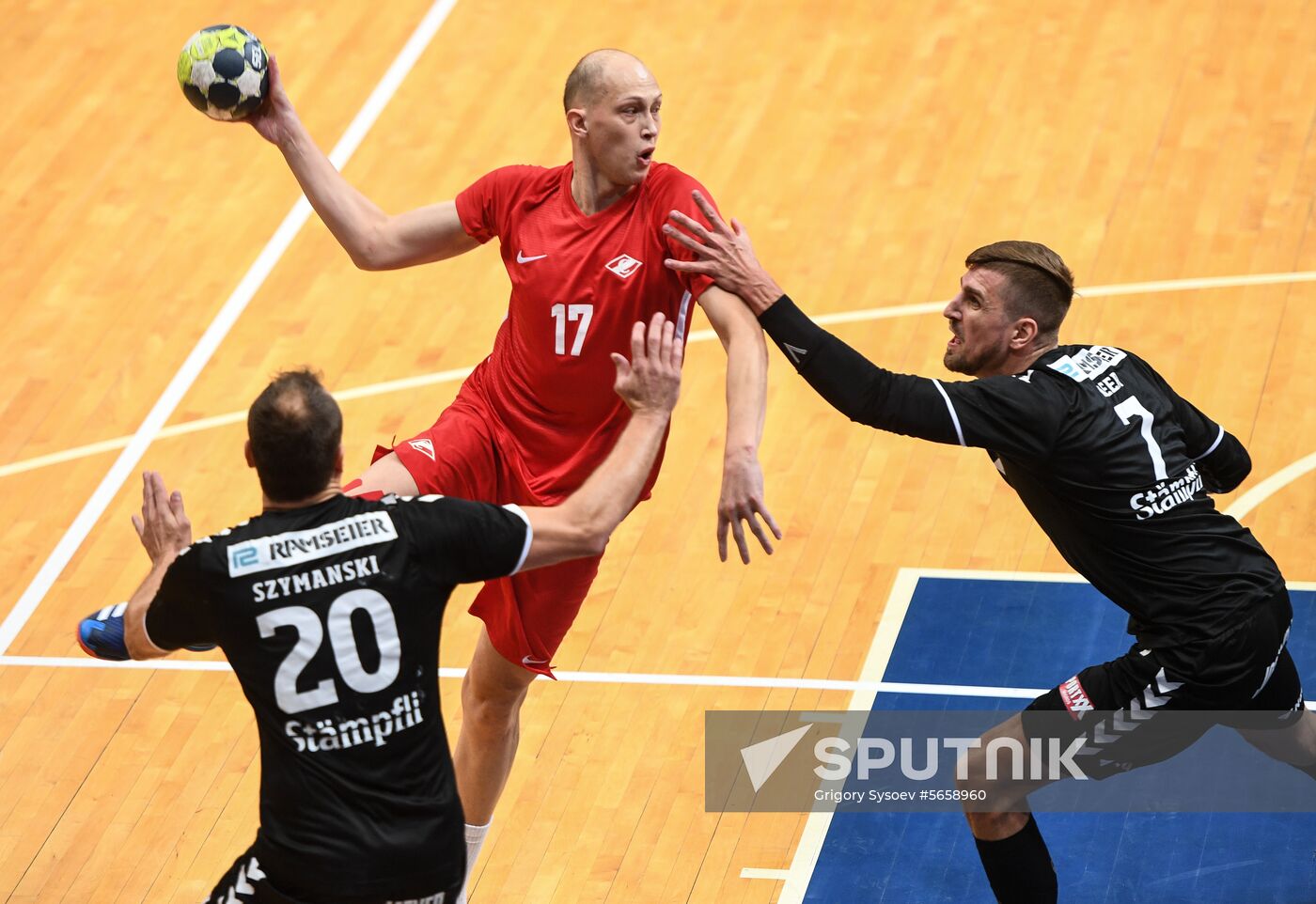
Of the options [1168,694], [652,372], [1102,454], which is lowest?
[1168,694]

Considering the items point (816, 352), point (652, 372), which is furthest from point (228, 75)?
point (816, 352)

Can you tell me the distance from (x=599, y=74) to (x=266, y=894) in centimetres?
286

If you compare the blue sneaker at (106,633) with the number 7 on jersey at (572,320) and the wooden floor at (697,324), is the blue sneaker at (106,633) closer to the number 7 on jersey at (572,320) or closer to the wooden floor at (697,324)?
the number 7 on jersey at (572,320)

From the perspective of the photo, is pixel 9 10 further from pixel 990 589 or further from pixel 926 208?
pixel 990 589

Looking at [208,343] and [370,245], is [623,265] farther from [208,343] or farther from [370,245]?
[208,343]

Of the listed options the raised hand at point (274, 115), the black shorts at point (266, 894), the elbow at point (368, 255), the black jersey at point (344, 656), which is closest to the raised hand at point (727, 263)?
the elbow at point (368, 255)

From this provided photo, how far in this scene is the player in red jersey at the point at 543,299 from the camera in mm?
6082

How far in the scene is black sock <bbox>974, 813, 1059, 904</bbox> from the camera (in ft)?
19.6

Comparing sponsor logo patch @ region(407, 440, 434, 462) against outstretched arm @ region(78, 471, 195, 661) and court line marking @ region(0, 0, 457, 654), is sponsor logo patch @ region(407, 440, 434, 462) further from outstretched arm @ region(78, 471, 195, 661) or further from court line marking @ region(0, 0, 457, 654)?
court line marking @ region(0, 0, 457, 654)

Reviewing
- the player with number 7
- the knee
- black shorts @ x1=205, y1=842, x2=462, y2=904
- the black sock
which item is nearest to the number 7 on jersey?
the player with number 7

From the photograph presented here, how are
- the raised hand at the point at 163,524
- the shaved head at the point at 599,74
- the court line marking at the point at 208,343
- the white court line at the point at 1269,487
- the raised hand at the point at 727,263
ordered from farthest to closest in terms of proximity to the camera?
the court line marking at the point at 208,343, the white court line at the point at 1269,487, the shaved head at the point at 599,74, the raised hand at the point at 727,263, the raised hand at the point at 163,524

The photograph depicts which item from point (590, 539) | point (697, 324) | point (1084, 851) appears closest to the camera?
point (590, 539)

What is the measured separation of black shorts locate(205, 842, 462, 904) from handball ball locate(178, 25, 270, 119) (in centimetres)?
277

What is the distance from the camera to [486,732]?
22.4 ft
